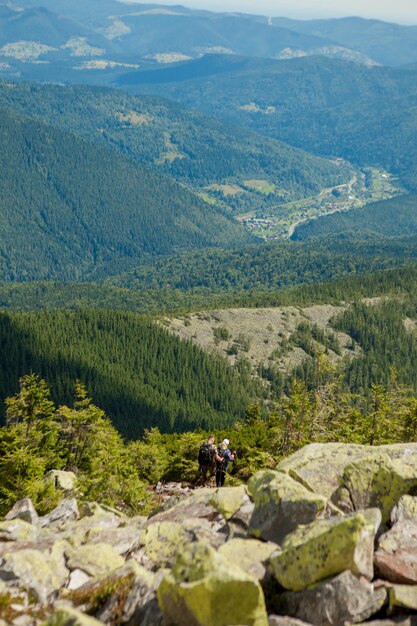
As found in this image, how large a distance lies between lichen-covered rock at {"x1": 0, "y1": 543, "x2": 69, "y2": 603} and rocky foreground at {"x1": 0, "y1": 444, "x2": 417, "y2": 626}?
0.20 ft

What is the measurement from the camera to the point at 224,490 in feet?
141

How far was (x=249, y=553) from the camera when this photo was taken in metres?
33.8

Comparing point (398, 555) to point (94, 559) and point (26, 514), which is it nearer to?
point (94, 559)

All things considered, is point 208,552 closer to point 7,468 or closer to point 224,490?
point 224,490

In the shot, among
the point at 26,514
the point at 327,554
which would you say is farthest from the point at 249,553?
the point at 26,514

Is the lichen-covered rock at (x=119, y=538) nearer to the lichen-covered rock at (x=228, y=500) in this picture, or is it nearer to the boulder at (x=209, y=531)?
the boulder at (x=209, y=531)

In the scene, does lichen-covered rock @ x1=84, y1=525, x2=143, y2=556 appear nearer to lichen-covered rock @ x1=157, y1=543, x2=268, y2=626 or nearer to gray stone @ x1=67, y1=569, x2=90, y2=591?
gray stone @ x1=67, y1=569, x2=90, y2=591

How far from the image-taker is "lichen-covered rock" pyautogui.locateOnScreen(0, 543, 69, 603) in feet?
108

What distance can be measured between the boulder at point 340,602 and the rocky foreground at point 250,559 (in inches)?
1.7

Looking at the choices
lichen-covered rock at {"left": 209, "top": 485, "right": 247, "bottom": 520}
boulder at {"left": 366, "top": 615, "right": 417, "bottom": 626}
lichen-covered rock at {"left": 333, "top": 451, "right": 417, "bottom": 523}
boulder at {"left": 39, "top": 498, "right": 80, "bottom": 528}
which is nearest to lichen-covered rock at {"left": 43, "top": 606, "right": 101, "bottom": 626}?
boulder at {"left": 366, "top": 615, "right": 417, "bottom": 626}

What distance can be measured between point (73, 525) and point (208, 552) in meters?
19.7

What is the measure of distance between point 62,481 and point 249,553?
36439 mm

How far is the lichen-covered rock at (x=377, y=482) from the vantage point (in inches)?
1519

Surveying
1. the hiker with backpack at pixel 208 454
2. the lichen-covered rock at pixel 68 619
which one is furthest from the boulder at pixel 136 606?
the hiker with backpack at pixel 208 454
